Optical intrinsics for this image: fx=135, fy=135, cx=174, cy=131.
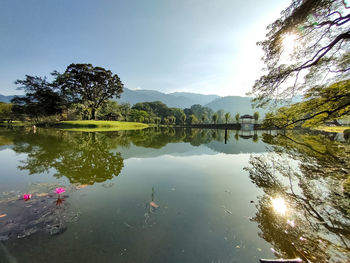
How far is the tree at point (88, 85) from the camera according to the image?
3134cm

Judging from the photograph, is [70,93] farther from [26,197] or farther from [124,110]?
[26,197]

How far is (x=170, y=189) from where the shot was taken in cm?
390

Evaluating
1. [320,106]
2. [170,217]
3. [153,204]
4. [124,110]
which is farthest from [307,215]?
[124,110]

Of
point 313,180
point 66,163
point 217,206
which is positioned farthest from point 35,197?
point 313,180

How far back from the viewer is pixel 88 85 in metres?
34.1

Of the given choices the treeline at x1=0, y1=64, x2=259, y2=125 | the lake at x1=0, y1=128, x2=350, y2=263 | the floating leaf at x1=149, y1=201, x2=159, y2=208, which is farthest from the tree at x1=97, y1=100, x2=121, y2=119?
the floating leaf at x1=149, y1=201, x2=159, y2=208

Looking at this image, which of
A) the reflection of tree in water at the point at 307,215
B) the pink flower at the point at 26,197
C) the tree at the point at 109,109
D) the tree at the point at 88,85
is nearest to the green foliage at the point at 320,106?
the reflection of tree in water at the point at 307,215

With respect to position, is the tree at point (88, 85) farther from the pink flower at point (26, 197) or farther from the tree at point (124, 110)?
the pink flower at point (26, 197)

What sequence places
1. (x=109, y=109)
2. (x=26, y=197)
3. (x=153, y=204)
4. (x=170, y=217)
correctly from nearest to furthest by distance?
(x=170, y=217)
(x=26, y=197)
(x=153, y=204)
(x=109, y=109)

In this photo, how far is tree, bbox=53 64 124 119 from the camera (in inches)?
1234

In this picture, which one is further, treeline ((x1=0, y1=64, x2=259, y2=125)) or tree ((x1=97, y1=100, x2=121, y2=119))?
tree ((x1=97, y1=100, x2=121, y2=119))

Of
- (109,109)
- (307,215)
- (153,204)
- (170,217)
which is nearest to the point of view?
(170,217)

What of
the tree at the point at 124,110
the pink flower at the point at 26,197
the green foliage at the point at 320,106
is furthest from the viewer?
the tree at the point at 124,110

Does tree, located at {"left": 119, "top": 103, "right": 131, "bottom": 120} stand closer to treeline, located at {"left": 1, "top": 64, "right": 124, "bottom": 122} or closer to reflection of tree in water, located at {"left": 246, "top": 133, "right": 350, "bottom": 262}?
treeline, located at {"left": 1, "top": 64, "right": 124, "bottom": 122}
